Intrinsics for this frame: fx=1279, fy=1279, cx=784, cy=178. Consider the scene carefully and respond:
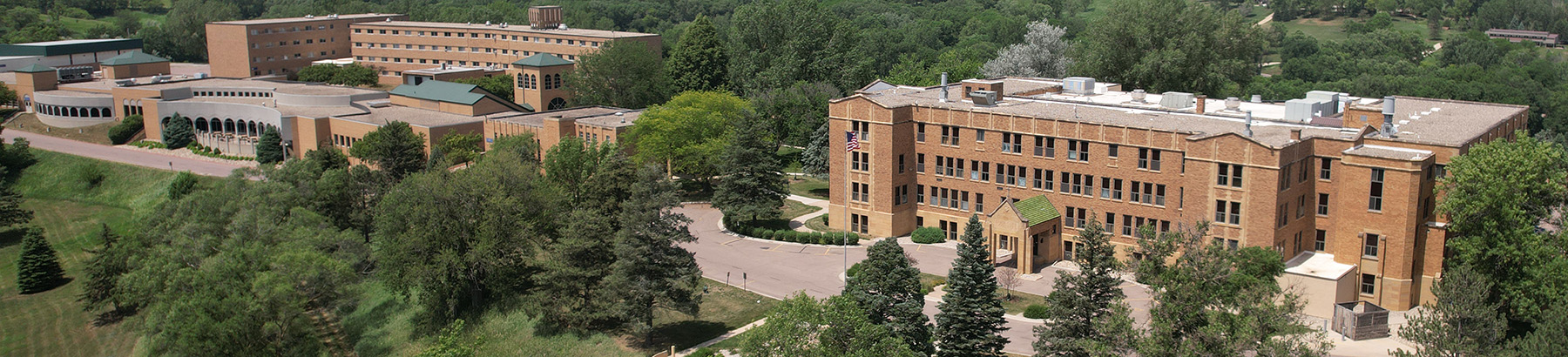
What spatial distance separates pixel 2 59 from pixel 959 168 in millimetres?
112762

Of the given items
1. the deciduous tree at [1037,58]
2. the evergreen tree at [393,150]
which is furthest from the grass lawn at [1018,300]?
the evergreen tree at [393,150]

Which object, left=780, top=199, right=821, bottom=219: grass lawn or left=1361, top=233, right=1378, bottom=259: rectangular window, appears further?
left=780, top=199, right=821, bottom=219: grass lawn

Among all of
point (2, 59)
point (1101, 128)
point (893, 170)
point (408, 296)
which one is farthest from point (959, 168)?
point (2, 59)

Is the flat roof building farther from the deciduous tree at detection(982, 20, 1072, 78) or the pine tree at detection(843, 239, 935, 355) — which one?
the pine tree at detection(843, 239, 935, 355)

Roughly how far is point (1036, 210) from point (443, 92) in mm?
56360

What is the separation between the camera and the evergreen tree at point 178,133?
108250 millimetres

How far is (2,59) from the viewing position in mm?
133625

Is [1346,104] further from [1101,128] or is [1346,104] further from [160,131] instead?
[160,131]

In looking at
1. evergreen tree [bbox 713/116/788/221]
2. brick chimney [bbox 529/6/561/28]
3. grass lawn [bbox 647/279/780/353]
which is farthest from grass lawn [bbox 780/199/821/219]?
brick chimney [bbox 529/6/561/28]

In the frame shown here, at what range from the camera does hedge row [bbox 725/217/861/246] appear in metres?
69.8

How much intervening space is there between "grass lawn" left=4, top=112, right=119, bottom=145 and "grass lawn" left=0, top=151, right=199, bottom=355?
18.7ft

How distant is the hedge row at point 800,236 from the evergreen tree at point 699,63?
40.7m

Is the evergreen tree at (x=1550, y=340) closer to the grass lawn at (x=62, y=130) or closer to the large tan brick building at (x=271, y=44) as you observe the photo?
the grass lawn at (x=62, y=130)

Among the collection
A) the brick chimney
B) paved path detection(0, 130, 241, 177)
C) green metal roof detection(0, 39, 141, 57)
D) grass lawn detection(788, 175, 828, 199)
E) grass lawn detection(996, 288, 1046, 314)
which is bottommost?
grass lawn detection(996, 288, 1046, 314)
